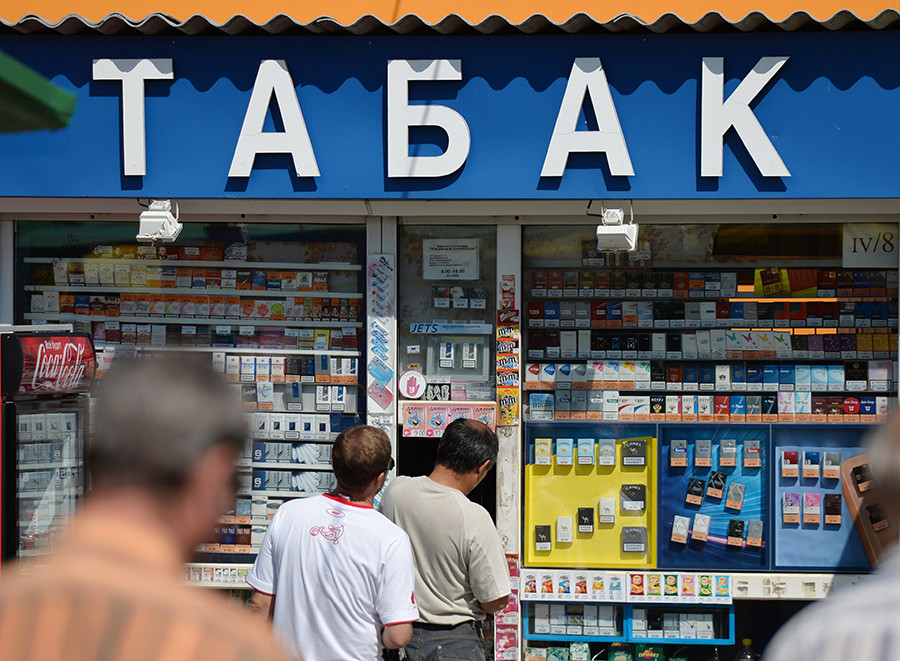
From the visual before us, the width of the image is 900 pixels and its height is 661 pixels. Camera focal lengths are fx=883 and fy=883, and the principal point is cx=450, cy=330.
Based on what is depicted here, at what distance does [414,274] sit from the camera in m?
5.68

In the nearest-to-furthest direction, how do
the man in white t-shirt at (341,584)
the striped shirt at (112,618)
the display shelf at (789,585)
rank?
1. the striped shirt at (112,618)
2. the man in white t-shirt at (341,584)
3. the display shelf at (789,585)

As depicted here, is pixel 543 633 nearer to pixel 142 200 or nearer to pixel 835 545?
pixel 835 545

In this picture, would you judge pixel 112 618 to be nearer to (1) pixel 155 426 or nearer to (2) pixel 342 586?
(1) pixel 155 426

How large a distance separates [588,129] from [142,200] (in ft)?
9.02

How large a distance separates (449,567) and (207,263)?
293 centimetres

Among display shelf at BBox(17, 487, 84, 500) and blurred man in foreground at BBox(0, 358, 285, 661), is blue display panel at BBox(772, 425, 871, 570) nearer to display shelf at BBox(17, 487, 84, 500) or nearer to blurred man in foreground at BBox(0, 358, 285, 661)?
display shelf at BBox(17, 487, 84, 500)

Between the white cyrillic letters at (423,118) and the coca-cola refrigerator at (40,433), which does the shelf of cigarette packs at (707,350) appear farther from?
the coca-cola refrigerator at (40,433)

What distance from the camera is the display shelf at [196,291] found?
226 inches

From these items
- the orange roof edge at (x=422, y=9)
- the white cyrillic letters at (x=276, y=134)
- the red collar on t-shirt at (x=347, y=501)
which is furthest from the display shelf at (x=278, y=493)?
the orange roof edge at (x=422, y=9)

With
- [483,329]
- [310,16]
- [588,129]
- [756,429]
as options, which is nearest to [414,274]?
[483,329]

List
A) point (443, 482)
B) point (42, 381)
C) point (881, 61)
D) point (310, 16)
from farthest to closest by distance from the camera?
point (310, 16)
point (881, 61)
point (42, 381)
point (443, 482)

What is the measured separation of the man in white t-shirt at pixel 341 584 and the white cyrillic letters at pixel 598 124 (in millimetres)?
2641

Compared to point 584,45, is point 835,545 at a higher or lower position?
lower

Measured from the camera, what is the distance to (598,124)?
5086 millimetres
